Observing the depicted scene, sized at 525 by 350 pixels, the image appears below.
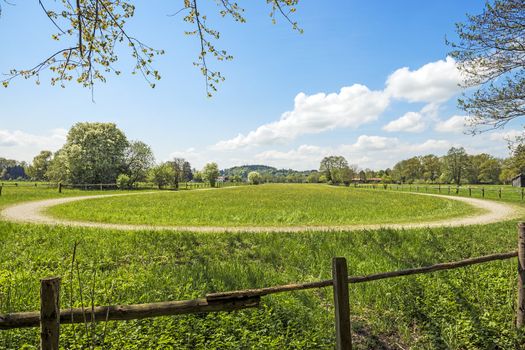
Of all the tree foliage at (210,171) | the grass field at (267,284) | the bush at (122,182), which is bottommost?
the grass field at (267,284)

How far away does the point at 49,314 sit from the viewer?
3074 millimetres

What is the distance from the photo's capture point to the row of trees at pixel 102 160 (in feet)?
183

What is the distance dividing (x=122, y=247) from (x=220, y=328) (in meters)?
6.75

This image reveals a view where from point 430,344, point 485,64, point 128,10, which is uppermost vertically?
point 485,64

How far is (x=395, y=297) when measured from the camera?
283 inches

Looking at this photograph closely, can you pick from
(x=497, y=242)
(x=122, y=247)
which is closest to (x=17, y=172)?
(x=122, y=247)

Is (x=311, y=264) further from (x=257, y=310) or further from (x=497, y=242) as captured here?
(x=497, y=242)

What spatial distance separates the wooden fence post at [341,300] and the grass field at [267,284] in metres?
1.41

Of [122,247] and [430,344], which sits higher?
[122,247]

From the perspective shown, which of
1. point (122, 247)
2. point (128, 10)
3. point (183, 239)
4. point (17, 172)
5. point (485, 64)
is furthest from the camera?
point (17, 172)

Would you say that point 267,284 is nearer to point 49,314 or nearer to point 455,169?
point 49,314

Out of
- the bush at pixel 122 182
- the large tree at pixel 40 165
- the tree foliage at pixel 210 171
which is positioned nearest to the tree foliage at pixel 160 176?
the bush at pixel 122 182

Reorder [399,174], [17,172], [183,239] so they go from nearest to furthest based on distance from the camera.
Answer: [183,239], [399,174], [17,172]

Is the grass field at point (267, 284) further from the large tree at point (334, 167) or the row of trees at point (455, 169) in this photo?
the large tree at point (334, 167)
